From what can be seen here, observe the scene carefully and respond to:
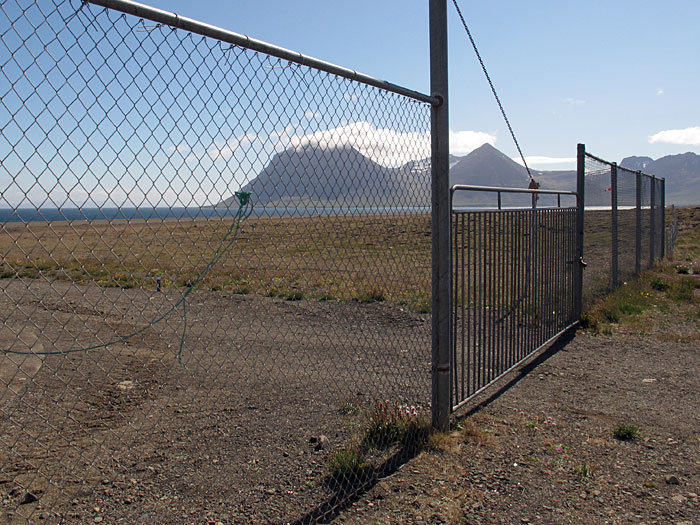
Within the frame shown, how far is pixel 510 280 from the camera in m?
5.86

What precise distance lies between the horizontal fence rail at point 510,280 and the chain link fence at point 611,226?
1280mm

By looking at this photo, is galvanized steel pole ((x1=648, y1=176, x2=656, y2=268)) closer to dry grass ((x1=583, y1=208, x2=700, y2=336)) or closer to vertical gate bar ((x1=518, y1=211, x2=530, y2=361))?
dry grass ((x1=583, y1=208, x2=700, y2=336))

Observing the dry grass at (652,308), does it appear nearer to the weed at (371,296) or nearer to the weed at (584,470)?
the weed at (371,296)

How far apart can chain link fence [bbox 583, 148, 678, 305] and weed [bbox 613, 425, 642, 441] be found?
4.53 m

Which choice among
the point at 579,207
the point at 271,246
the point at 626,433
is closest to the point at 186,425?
the point at 626,433

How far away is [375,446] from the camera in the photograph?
4.20 meters

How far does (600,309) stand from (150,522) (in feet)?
25.2

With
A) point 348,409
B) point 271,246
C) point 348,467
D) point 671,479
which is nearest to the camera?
point 348,467

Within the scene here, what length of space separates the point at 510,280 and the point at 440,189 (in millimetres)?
1966

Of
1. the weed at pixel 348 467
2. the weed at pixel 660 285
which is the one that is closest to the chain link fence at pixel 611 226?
the weed at pixel 660 285

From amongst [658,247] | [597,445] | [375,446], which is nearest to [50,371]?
[375,446]

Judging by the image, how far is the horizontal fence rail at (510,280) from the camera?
491 cm

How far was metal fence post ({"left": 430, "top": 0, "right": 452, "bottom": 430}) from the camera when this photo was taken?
4.26 m

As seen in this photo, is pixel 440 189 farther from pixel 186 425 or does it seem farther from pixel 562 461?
pixel 186 425
